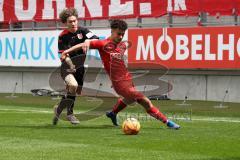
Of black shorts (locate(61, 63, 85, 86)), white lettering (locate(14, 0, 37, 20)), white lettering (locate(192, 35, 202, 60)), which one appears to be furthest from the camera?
white lettering (locate(14, 0, 37, 20))

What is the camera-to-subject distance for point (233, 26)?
71.5ft

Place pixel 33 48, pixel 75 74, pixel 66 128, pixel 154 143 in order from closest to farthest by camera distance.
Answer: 1. pixel 154 143
2. pixel 66 128
3. pixel 75 74
4. pixel 33 48

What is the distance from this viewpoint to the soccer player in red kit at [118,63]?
12.7 m

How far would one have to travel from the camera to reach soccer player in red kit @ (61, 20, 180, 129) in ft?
41.7

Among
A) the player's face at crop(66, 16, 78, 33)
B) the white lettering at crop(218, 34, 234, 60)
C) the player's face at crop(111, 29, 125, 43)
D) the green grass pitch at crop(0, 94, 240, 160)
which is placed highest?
the player's face at crop(66, 16, 78, 33)

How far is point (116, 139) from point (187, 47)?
39.1 feet

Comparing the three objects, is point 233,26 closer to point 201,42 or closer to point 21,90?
point 201,42

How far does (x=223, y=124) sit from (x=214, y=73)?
845 cm

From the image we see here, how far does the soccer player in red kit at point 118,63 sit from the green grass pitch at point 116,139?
419 mm

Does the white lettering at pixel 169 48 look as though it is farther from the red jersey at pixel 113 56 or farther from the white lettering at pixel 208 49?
the red jersey at pixel 113 56

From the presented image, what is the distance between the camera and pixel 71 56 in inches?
553

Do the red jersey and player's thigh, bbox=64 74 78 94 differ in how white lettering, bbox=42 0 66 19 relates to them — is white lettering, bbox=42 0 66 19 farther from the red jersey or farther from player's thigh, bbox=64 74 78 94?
the red jersey

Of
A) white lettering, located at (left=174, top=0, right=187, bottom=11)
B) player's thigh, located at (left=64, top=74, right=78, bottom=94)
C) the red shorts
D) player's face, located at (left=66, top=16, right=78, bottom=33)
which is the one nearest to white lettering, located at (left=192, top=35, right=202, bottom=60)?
white lettering, located at (left=174, top=0, right=187, bottom=11)

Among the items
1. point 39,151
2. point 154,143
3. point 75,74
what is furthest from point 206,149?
point 75,74
